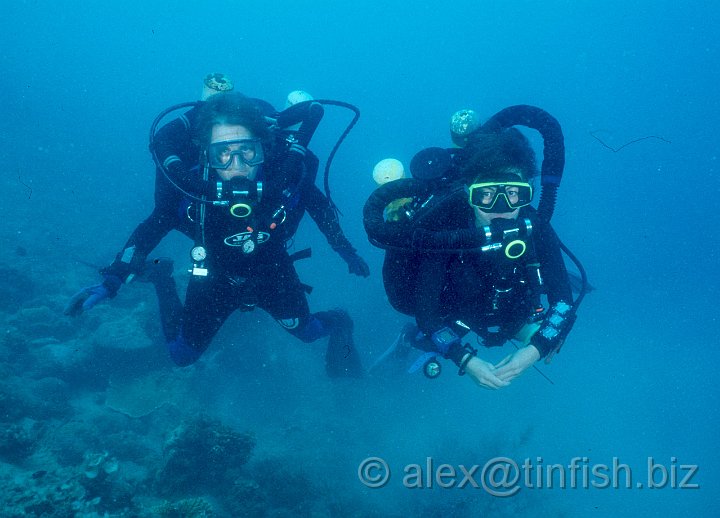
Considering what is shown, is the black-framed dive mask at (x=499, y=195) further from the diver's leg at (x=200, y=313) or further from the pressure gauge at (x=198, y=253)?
the diver's leg at (x=200, y=313)

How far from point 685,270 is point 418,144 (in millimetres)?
41457

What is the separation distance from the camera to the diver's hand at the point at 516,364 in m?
3.38

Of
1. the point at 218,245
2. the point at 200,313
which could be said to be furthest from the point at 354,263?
the point at 200,313

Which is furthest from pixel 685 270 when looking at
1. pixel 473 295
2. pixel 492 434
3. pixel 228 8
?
pixel 228 8

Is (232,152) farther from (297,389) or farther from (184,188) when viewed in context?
(297,389)

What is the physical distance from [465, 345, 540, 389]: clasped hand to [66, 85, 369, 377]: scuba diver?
2.60 metres

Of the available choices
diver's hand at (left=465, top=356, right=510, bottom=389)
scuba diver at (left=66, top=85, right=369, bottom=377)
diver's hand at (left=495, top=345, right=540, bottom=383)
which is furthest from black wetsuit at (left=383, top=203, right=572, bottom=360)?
scuba diver at (left=66, top=85, right=369, bottom=377)

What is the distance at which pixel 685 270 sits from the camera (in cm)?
5584

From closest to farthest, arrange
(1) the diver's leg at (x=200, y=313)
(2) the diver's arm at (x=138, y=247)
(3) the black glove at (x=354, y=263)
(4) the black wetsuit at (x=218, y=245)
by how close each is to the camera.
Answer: (4) the black wetsuit at (x=218, y=245)
(2) the diver's arm at (x=138, y=247)
(1) the diver's leg at (x=200, y=313)
(3) the black glove at (x=354, y=263)

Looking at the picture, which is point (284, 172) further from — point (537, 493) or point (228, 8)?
point (228, 8)

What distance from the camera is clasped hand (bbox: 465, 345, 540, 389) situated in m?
Result: 3.29

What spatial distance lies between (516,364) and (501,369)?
144 mm

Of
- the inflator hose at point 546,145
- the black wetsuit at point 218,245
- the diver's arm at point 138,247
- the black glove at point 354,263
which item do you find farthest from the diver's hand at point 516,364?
the diver's arm at point 138,247

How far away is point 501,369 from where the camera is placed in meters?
3.39
